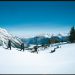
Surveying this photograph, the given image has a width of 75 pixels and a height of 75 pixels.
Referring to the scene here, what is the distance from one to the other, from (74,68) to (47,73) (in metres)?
3.18

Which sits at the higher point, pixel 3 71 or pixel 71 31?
pixel 71 31

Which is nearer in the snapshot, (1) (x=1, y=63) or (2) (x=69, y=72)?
(2) (x=69, y=72)

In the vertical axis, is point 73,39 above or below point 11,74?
above

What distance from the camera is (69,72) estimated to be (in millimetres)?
16156

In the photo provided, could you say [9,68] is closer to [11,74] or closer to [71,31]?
[11,74]

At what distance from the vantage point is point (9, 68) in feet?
59.0
